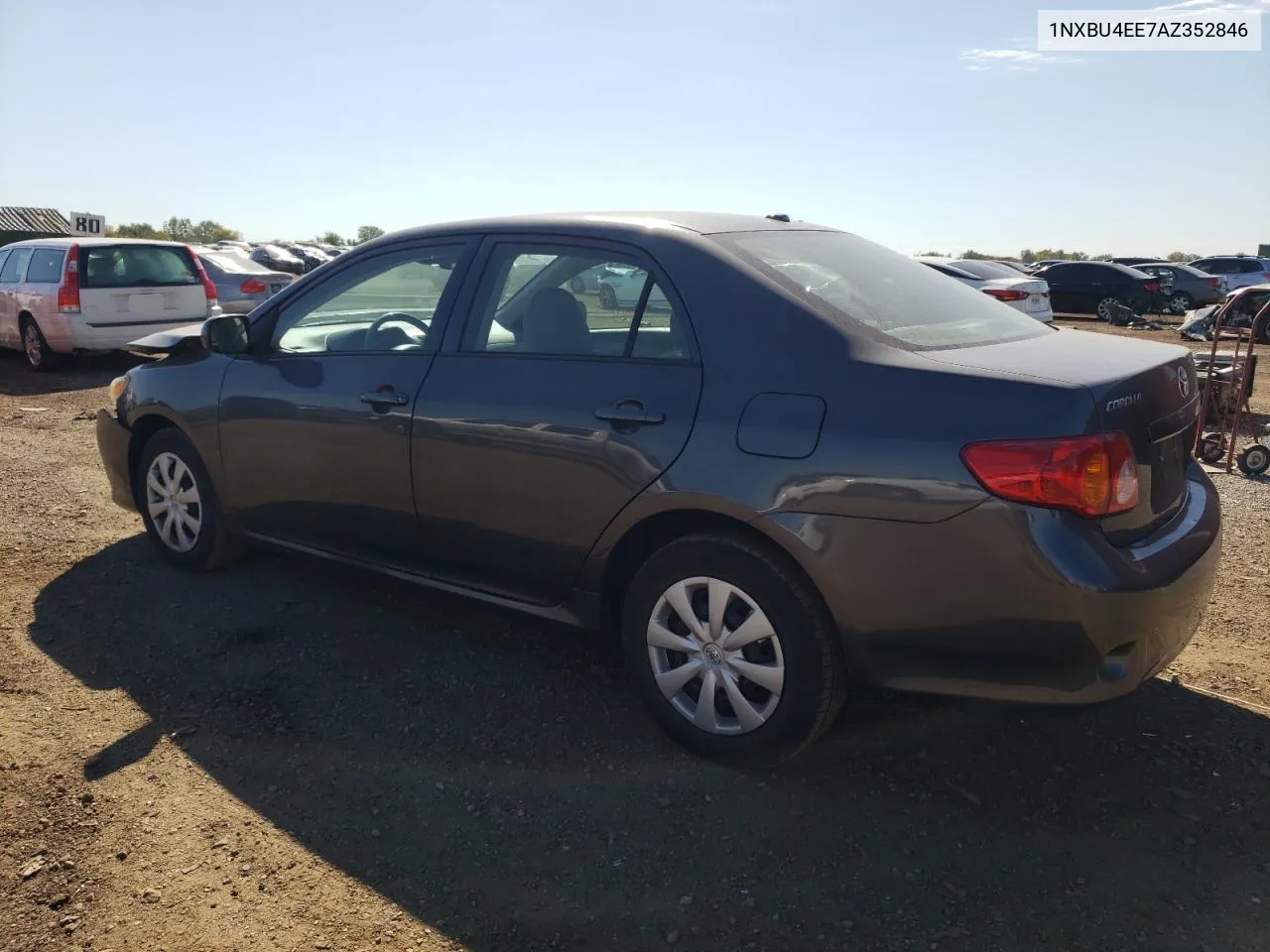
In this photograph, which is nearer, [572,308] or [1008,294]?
[572,308]

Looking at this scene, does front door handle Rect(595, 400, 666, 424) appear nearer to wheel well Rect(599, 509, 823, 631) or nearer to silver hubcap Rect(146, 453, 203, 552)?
wheel well Rect(599, 509, 823, 631)

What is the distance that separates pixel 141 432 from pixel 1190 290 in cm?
2730

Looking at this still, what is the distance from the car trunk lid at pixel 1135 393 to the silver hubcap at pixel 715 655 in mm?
938

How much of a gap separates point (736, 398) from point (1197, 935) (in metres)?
1.78

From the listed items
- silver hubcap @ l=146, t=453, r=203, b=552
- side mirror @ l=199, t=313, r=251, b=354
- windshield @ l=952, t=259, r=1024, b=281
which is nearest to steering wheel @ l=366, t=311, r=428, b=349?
side mirror @ l=199, t=313, r=251, b=354

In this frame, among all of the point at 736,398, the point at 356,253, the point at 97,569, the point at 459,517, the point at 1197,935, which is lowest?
the point at 1197,935

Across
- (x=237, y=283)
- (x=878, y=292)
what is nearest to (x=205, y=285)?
(x=237, y=283)

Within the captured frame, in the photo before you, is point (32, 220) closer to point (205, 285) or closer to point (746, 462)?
point (205, 285)

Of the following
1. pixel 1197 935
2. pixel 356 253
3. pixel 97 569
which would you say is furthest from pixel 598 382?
pixel 97 569

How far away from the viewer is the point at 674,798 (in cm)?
311

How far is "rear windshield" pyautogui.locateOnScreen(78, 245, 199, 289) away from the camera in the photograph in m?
11.8

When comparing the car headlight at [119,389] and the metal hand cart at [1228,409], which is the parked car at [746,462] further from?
the metal hand cart at [1228,409]

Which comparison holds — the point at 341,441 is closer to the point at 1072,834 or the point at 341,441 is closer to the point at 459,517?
the point at 459,517

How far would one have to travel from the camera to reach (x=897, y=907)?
2621 mm
